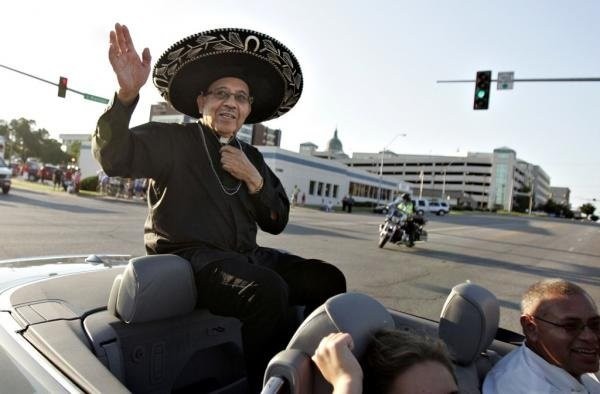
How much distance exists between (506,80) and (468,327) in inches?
656

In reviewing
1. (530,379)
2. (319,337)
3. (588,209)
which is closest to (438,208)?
(530,379)

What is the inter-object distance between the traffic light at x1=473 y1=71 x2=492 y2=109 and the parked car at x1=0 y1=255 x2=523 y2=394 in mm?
17132

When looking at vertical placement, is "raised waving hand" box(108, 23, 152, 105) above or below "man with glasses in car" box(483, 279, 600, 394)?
above

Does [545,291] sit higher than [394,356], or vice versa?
[545,291]

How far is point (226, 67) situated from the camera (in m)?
2.54

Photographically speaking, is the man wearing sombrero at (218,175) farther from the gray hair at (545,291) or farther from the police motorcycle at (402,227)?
the police motorcycle at (402,227)

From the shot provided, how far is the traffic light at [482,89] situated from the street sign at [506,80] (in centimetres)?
94

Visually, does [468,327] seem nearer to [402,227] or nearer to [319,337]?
[319,337]

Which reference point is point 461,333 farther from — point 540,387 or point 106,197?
point 106,197

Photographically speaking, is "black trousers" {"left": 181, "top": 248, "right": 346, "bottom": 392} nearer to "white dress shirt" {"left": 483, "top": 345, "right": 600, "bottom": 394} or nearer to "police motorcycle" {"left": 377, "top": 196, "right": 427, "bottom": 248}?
"white dress shirt" {"left": 483, "top": 345, "right": 600, "bottom": 394}

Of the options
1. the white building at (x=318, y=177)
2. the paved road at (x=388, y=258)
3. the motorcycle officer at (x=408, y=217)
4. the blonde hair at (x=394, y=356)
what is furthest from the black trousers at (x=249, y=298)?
the white building at (x=318, y=177)

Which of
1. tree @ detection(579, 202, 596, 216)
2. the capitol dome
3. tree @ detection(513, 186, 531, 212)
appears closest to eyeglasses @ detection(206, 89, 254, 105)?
the capitol dome

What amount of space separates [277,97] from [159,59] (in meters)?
0.74

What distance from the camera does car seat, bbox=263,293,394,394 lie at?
1.25m
